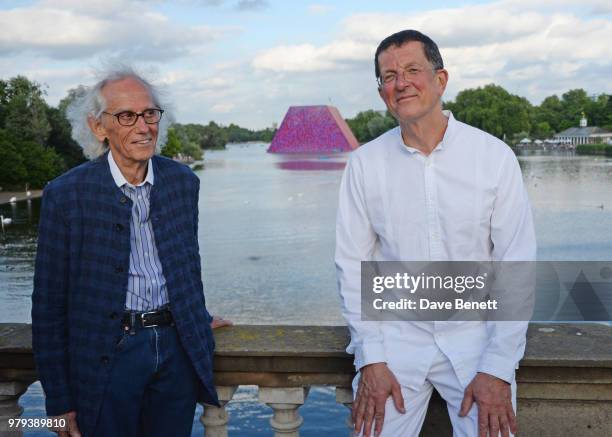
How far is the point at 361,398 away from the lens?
6.45 ft

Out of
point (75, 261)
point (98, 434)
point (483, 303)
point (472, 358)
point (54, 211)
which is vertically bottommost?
point (98, 434)

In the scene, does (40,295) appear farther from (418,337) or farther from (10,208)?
(10,208)

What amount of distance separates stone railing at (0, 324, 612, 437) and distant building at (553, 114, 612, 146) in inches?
4081

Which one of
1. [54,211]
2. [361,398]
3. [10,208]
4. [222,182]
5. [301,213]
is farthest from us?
[222,182]

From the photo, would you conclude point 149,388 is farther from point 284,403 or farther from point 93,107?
point 93,107

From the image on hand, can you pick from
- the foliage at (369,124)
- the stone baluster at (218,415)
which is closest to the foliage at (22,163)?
the stone baluster at (218,415)

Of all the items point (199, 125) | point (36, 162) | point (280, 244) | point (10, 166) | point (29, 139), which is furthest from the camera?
point (199, 125)

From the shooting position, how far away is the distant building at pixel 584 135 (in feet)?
327

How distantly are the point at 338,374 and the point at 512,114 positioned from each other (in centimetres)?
9607

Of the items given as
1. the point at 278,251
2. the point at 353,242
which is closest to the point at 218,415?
the point at 353,242

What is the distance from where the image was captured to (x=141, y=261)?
1931 mm

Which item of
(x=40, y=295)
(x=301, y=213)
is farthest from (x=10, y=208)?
(x=40, y=295)

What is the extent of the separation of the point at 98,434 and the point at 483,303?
45.4 inches

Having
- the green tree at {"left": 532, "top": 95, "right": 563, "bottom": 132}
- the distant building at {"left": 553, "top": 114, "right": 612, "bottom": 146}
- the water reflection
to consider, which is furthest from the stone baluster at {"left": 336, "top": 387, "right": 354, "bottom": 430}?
the green tree at {"left": 532, "top": 95, "right": 563, "bottom": 132}
